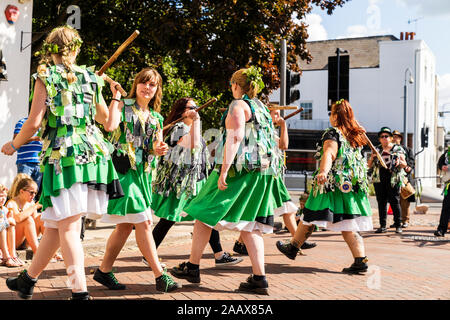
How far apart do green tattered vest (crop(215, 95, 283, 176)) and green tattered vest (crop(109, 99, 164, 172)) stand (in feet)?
1.93

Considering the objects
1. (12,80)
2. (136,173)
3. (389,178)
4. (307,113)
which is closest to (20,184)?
(136,173)

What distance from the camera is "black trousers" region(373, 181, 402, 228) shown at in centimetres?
991

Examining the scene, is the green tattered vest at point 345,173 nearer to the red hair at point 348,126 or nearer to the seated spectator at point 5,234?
the red hair at point 348,126

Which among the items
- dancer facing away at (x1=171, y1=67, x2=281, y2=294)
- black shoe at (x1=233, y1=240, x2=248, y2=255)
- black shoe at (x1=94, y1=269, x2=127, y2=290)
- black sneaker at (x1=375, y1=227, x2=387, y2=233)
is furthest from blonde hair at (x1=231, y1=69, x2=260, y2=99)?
black sneaker at (x1=375, y1=227, x2=387, y2=233)

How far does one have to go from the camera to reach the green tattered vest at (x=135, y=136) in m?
4.46

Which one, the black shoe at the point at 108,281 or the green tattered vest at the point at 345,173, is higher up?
the green tattered vest at the point at 345,173

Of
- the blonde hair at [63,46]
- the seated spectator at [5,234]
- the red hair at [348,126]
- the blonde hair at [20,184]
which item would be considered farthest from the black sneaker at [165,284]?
the red hair at [348,126]

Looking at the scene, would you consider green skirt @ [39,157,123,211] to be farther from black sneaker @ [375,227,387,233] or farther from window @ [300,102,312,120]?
window @ [300,102,312,120]

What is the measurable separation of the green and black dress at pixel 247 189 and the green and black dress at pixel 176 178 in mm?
1042

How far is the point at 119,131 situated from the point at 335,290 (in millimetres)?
2361
